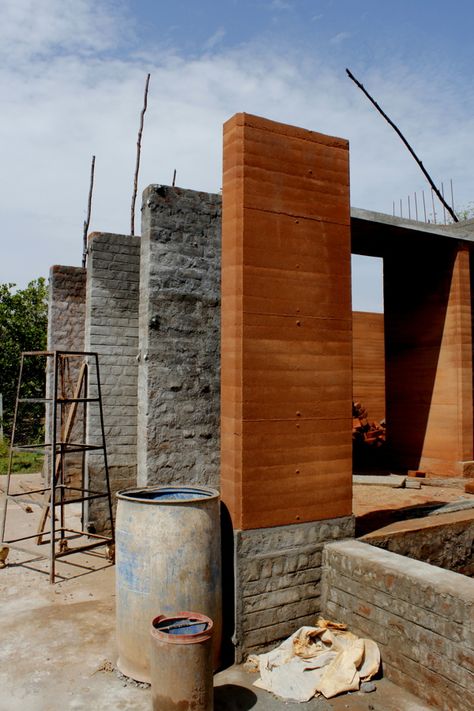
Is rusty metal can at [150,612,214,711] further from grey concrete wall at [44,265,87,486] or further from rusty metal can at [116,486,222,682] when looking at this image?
grey concrete wall at [44,265,87,486]

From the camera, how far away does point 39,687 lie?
12.8 feet

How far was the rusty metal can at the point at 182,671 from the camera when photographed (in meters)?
3.45

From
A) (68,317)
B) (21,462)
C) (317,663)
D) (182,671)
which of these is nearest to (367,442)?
(68,317)

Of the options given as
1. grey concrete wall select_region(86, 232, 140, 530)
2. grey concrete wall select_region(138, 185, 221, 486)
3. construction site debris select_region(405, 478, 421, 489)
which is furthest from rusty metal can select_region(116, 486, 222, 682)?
construction site debris select_region(405, 478, 421, 489)

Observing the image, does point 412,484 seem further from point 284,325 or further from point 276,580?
point 284,325

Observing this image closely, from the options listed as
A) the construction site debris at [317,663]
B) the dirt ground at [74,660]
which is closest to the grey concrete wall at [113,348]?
the dirt ground at [74,660]

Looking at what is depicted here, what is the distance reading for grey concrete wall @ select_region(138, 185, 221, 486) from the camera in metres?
5.55

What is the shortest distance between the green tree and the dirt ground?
39.2ft

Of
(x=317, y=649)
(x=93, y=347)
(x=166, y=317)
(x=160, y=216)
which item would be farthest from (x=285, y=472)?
(x=93, y=347)

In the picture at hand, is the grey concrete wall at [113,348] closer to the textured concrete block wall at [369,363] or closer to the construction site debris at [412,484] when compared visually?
the construction site debris at [412,484]

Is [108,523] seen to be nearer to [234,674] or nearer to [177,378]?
[177,378]

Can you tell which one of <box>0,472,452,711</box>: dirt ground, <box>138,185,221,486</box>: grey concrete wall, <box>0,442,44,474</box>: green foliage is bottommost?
<box>0,472,452,711</box>: dirt ground

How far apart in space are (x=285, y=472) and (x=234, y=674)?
1.47 m

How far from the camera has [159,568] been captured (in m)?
4.00
